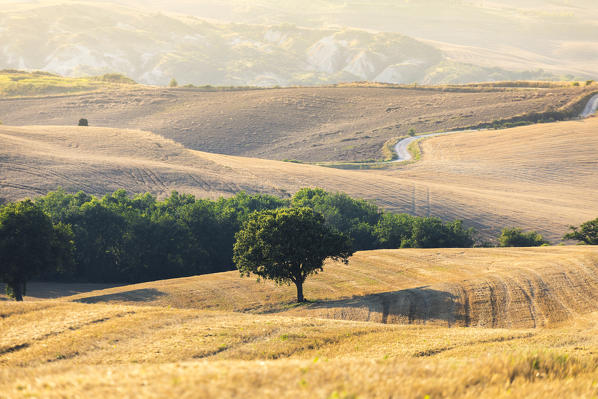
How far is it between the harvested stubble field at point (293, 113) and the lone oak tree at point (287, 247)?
280 ft

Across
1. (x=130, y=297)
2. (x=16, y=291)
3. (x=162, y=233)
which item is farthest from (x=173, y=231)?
(x=16, y=291)

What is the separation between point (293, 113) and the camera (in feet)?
539

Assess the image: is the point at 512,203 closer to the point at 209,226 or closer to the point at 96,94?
the point at 209,226

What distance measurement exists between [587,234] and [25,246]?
199ft

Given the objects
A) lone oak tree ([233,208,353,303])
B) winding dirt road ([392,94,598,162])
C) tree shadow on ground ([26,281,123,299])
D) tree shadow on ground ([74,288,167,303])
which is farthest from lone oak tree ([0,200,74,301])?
winding dirt road ([392,94,598,162])

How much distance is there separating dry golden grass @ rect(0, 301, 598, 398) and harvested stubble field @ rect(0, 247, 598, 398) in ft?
0.15

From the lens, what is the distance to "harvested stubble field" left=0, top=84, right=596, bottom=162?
14500 cm

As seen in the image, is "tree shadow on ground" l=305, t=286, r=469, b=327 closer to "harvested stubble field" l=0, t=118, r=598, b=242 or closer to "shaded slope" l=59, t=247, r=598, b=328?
"shaded slope" l=59, t=247, r=598, b=328

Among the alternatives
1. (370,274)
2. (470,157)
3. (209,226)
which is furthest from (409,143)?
(370,274)

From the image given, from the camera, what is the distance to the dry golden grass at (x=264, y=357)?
35.7 feet

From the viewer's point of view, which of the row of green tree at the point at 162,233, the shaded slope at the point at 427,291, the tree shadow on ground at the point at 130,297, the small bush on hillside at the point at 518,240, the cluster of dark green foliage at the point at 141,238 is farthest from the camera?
the small bush on hillside at the point at 518,240

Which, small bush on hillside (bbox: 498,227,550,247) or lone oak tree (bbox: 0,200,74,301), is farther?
small bush on hillside (bbox: 498,227,550,247)

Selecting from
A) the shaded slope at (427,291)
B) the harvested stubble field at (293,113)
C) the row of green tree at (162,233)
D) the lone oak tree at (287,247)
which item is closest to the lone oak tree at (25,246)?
the row of green tree at (162,233)

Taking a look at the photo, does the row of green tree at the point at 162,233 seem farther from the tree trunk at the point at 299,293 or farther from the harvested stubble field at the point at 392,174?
the harvested stubble field at the point at 392,174
